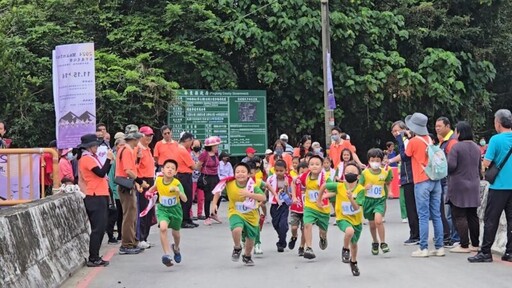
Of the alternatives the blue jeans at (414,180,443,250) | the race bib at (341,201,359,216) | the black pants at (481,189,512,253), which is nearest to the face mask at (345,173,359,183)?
the race bib at (341,201,359,216)

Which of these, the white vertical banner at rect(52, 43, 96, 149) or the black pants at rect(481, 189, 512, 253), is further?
the white vertical banner at rect(52, 43, 96, 149)

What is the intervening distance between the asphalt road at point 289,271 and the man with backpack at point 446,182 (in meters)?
0.63

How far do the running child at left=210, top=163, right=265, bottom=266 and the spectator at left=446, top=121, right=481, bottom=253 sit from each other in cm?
288

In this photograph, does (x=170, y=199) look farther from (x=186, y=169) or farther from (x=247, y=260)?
(x=186, y=169)

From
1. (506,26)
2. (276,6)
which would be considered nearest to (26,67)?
(276,6)

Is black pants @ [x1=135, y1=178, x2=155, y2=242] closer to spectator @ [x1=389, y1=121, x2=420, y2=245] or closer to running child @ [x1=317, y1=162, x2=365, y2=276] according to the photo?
running child @ [x1=317, y1=162, x2=365, y2=276]

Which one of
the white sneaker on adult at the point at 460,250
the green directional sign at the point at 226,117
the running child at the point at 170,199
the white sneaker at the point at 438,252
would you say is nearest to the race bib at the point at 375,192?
the white sneaker at the point at 438,252

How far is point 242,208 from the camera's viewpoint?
9.84 meters

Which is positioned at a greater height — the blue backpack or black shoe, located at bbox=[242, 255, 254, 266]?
the blue backpack

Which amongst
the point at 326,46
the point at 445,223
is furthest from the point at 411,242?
the point at 326,46

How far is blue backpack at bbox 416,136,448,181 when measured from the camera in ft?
33.4

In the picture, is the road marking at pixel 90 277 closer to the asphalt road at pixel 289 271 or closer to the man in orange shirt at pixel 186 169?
the asphalt road at pixel 289 271

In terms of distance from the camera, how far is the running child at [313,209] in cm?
1013

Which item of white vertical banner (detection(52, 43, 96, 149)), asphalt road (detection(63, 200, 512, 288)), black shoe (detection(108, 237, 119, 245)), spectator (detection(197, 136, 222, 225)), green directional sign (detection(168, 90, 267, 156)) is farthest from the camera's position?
green directional sign (detection(168, 90, 267, 156))
